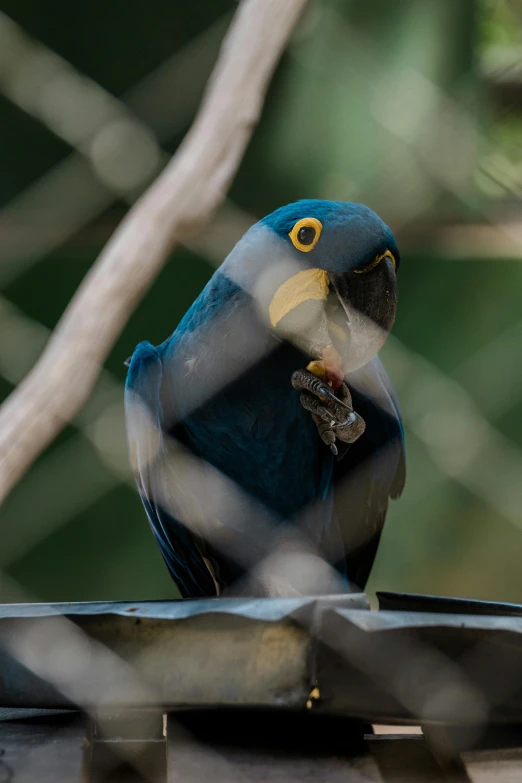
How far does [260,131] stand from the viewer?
5.09 ft

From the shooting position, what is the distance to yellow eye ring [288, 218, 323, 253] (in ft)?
3.01

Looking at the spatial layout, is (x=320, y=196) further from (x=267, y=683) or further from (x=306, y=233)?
(x=267, y=683)

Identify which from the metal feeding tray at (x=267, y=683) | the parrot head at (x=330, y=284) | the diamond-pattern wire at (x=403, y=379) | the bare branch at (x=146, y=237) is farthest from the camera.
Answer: the diamond-pattern wire at (x=403, y=379)

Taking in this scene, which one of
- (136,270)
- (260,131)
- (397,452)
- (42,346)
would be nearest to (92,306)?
(136,270)

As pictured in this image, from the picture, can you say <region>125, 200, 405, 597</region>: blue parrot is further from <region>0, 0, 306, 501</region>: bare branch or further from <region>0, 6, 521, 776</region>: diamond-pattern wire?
<region>0, 6, 521, 776</region>: diamond-pattern wire

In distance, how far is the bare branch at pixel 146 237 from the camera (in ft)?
3.75

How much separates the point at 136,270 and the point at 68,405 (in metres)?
0.22

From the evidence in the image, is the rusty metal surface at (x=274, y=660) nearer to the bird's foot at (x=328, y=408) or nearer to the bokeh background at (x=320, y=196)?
the bird's foot at (x=328, y=408)

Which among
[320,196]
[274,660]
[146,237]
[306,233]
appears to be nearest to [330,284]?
[306,233]

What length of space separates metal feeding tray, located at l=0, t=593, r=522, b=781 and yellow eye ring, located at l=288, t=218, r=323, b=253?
470mm

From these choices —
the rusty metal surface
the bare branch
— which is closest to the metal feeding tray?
the rusty metal surface

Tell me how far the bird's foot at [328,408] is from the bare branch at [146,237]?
0.37 m

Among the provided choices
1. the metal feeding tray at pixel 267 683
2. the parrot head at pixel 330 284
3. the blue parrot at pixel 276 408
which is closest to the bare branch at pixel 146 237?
the blue parrot at pixel 276 408

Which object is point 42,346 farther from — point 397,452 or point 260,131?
point 397,452
